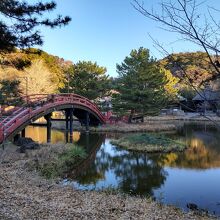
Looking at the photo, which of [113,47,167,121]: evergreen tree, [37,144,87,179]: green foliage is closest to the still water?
[37,144,87,179]: green foliage

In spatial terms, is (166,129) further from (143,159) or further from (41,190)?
(41,190)

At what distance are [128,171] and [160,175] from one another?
1.78 m

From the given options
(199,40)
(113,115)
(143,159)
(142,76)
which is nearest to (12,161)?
(143,159)

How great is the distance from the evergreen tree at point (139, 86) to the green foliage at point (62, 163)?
16352 mm

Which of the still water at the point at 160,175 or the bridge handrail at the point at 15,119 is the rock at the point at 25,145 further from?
the still water at the point at 160,175

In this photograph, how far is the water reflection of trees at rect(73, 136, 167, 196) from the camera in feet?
42.3

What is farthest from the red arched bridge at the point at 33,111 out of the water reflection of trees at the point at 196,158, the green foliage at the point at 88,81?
the water reflection of trees at the point at 196,158

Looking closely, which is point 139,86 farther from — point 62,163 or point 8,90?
point 62,163

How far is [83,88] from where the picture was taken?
124ft

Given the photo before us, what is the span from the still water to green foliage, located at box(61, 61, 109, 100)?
15.9 metres

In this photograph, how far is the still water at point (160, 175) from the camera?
453 inches

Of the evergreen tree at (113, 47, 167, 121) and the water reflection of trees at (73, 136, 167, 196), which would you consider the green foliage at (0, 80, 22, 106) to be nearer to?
the water reflection of trees at (73, 136, 167, 196)

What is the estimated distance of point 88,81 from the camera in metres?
37.4

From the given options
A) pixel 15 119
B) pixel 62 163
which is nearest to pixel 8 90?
pixel 15 119
